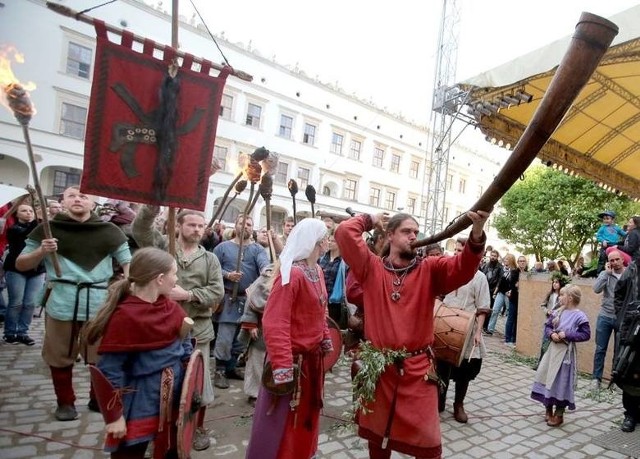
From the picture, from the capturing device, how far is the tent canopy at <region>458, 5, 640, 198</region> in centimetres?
373

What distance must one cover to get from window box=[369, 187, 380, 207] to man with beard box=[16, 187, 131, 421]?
34440 mm

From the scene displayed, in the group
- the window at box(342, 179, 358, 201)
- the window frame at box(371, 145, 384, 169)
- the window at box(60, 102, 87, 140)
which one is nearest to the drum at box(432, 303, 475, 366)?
the window at box(60, 102, 87, 140)

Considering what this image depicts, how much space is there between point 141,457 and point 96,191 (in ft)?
6.04

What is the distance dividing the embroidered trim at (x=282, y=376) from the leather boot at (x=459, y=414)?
3058 millimetres

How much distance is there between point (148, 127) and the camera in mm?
3059

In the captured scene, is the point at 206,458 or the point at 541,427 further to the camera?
the point at 541,427

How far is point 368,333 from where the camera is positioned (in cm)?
288

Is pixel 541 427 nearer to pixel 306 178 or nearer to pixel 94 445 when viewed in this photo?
pixel 94 445

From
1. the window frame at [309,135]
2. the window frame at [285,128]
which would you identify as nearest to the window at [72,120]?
the window frame at [285,128]

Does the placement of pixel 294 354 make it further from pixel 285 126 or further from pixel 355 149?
pixel 355 149

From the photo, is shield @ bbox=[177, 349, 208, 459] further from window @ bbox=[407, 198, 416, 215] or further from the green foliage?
window @ bbox=[407, 198, 416, 215]

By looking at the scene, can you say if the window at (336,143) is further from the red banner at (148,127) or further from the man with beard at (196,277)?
the red banner at (148,127)

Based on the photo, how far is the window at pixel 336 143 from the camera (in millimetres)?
34934

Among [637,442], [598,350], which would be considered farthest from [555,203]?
[637,442]
